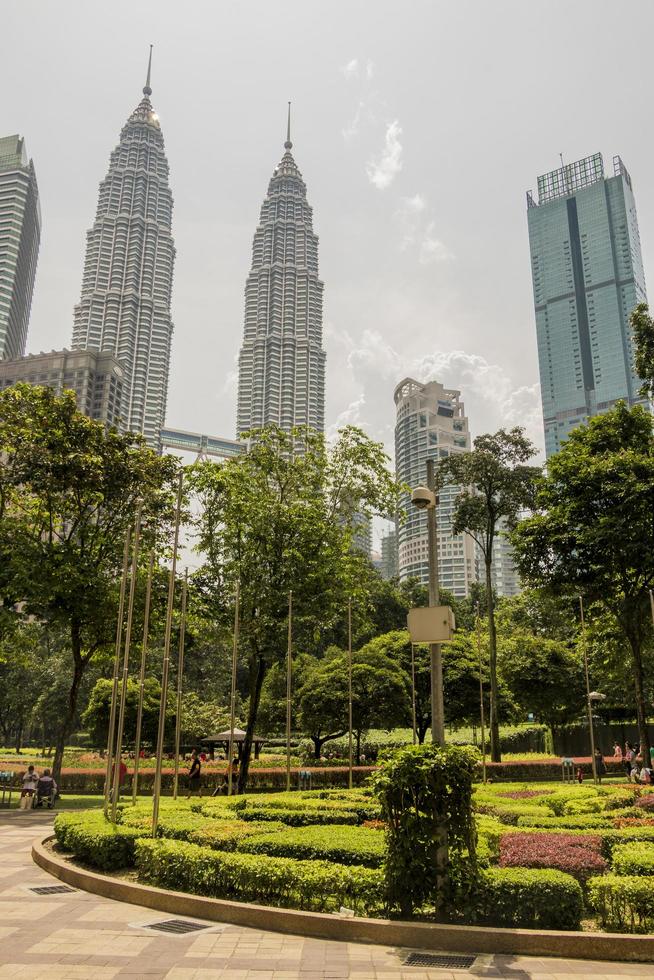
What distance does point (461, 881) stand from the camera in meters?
7.57

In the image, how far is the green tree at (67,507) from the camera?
22.8 metres

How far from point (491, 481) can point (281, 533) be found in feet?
44.0

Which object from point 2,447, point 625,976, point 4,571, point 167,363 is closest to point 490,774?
point 4,571

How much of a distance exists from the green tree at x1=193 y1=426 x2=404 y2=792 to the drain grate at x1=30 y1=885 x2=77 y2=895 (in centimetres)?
1259

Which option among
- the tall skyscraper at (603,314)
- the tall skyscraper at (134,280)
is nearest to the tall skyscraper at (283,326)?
the tall skyscraper at (134,280)

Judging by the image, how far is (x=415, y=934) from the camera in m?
7.25

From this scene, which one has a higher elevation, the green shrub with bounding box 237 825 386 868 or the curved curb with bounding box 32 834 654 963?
the green shrub with bounding box 237 825 386 868

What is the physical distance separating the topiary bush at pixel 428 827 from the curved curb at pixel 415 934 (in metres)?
0.33

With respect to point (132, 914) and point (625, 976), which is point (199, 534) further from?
point (625, 976)

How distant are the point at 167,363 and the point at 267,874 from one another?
504ft

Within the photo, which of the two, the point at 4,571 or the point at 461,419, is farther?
the point at 461,419

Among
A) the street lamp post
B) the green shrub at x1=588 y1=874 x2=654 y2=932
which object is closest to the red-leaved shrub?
the green shrub at x1=588 y1=874 x2=654 y2=932

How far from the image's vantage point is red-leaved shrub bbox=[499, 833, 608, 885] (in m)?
8.83

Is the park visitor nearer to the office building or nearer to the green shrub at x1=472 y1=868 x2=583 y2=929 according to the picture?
the green shrub at x1=472 y1=868 x2=583 y2=929
